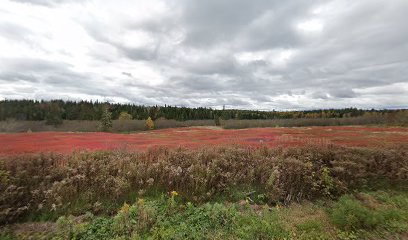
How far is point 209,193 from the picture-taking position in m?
7.29

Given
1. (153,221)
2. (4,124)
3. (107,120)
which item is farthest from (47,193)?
(107,120)

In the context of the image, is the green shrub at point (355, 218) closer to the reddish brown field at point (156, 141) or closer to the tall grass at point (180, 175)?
the tall grass at point (180, 175)

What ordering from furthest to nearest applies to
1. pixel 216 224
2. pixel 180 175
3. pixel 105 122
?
pixel 105 122, pixel 180 175, pixel 216 224

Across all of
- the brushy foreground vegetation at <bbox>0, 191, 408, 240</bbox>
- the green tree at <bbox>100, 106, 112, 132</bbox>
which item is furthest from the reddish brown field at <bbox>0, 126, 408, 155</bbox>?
the green tree at <bbox>100, 106, 112, 132</bbox>

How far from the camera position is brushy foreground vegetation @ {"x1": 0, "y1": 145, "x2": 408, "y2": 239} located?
218 inches

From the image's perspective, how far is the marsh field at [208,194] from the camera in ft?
18.1

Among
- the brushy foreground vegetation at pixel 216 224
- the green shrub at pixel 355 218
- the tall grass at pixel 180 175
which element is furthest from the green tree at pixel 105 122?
the green shrub at pixel 355 218

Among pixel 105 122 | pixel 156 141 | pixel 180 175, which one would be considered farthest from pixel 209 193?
pixel 105 122

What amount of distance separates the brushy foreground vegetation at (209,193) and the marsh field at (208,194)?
27 mm

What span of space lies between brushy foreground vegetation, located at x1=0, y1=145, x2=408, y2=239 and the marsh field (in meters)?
0.03

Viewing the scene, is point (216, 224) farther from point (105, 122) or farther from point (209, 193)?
point (105, 122)

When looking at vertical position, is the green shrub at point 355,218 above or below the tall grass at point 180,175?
below

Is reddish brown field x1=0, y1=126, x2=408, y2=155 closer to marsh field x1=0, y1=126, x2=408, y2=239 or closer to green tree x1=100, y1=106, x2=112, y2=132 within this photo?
marsh field x1=0, y1=126, x2=408, y2=239

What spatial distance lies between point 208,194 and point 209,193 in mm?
44
